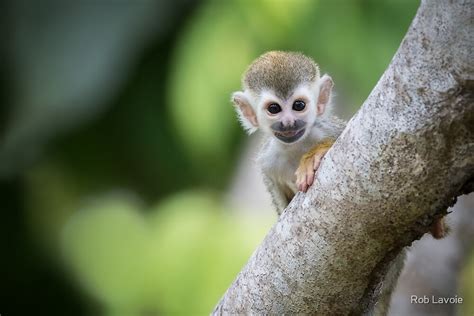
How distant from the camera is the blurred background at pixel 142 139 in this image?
262 inches

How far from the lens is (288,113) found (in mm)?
3955

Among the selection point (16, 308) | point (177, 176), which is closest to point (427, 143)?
point (177, 176)

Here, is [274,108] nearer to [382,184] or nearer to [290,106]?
[290,106]

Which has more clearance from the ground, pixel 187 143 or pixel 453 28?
pixel 187 143

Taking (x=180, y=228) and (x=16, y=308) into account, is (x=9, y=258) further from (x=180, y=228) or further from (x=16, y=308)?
(x=180, y=228)

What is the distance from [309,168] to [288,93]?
3.14 feet

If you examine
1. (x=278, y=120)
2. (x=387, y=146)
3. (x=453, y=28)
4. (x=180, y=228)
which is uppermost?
(x=180, y=228)

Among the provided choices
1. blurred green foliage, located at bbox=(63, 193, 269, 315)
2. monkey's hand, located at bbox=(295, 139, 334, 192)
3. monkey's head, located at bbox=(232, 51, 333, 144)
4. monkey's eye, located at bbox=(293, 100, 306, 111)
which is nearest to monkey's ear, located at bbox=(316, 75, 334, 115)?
monkey's head, located at bbox=(232, 51, 333, 144)

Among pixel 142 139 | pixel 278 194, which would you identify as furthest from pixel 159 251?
pixel 278 194

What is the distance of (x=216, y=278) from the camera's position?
20.3ft

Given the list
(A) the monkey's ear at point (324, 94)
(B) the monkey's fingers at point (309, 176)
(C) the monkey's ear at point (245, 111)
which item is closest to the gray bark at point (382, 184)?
(B) the monkey's fingers at point (309, 176)

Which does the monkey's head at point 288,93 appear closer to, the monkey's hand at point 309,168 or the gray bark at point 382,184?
the monkey's hand at point 309,168

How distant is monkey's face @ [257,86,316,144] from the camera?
390cm

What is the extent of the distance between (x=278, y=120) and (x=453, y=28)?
5.87ft
